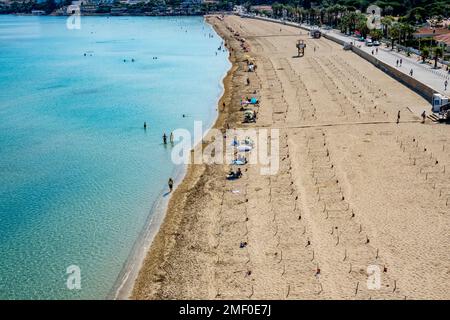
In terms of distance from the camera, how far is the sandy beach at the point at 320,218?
19297 millimetres

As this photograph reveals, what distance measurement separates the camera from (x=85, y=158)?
36688 mm

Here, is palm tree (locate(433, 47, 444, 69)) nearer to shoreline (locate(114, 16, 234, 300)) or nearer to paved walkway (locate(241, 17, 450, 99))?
paved walkway (locate(241, 17, 450, 99))

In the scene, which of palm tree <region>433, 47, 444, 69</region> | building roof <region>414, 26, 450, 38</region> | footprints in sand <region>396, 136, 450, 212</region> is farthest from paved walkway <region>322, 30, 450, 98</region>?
footprints in sand <region>396, 136, 450, 212</region>

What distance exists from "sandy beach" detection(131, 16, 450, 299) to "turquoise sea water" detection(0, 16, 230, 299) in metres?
2.75

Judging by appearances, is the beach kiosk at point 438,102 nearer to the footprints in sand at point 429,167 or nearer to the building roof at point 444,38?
the footprints in sand at point 429,167

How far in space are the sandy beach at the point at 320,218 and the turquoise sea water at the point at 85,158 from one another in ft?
9.03

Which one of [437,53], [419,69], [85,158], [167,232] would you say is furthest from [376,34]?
[167,232]

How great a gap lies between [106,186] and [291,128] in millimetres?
15337

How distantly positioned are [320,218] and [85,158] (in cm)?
2029

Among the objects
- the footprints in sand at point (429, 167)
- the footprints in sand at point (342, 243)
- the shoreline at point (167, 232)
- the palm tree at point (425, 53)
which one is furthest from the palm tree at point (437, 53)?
the shoreline at point (167, 232)

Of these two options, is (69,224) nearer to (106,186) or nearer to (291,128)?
(106,186)

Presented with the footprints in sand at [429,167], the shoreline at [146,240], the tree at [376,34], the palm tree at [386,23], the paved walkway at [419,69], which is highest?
the palm tree at [386,23]

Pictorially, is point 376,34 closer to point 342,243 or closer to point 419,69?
point 419,69

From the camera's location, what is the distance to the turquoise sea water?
22.9 m
